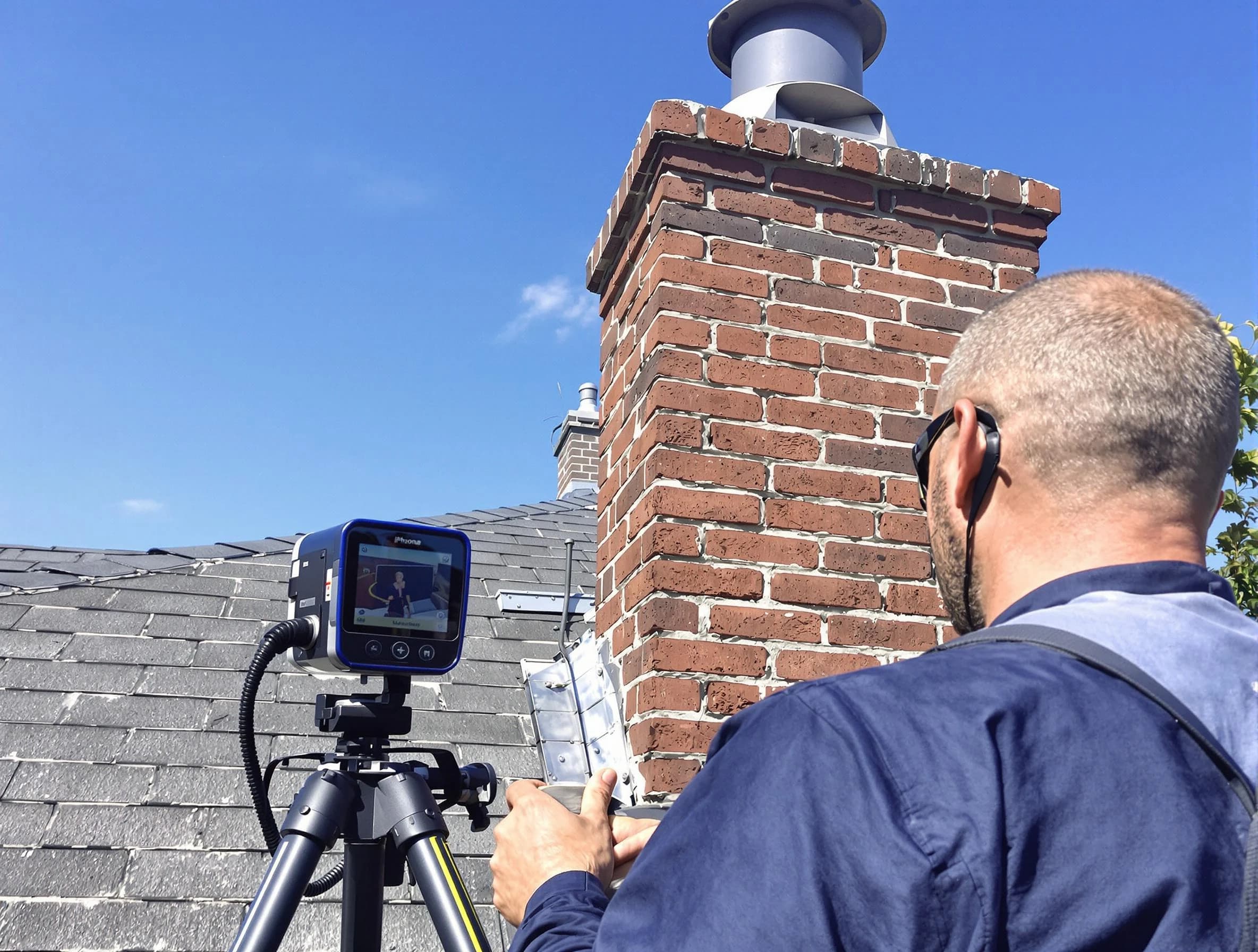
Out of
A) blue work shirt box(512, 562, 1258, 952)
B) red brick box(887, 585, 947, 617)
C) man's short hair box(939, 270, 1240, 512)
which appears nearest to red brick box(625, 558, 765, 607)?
red brick box(887, 585, 947, 617)

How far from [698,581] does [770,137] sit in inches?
47.5

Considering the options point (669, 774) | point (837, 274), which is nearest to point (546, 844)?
point (669, 774)

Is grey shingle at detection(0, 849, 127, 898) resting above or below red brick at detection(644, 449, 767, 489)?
below

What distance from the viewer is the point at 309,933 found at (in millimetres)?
2699

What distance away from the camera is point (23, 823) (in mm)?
2924

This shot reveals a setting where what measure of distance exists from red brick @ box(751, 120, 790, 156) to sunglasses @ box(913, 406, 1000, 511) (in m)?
1.64

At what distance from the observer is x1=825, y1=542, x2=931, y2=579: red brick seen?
258 cm

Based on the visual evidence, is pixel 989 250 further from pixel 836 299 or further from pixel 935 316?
pixel 836 299

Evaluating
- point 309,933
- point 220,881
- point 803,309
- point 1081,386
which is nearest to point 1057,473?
point 1081,386

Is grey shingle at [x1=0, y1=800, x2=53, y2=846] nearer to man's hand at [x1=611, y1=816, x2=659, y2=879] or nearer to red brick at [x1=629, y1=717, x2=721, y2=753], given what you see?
red brick at [x1=629, y1=717, x2=721, y2=753]

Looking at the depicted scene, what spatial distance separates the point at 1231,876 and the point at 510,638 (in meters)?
3.67

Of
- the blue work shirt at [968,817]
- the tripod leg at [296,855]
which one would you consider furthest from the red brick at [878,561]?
the blue work shirt at [968,817]

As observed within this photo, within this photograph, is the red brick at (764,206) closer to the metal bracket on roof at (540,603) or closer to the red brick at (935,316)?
the red brick at (935,316)

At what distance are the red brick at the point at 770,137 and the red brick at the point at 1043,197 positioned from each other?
72 centimetres
